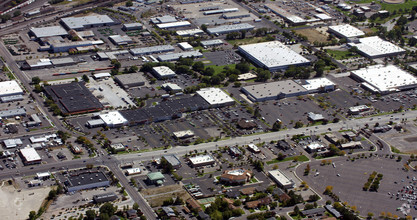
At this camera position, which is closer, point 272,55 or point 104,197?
point 104,197

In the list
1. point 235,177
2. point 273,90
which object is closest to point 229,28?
point 273,90

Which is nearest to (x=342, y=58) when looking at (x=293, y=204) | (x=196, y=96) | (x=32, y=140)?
(x=196, y=96)

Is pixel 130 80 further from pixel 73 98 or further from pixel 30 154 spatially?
pixel 30 154

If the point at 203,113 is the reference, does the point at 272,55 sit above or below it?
below

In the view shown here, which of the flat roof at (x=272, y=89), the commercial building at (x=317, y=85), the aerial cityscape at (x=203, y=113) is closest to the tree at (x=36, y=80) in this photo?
the aerial cityscape at (x=203, y=113)

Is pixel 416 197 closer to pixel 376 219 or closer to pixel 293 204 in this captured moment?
pixel 376 219

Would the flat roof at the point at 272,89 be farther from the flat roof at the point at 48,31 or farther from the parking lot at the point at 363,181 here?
the flat roof at the point at 48,31
